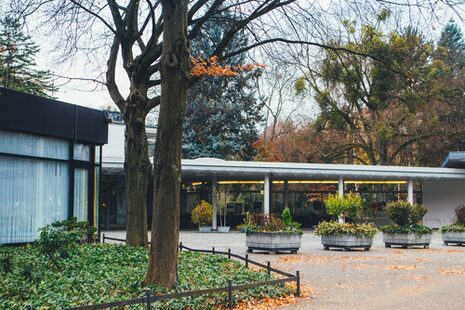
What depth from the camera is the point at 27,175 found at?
17.0 m

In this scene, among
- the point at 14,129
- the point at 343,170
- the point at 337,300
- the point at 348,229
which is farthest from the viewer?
the point at 343,170

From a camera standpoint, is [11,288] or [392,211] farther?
[392,211]

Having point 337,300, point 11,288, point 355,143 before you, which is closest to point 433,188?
point 355,143

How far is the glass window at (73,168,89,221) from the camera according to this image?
19.2 metres

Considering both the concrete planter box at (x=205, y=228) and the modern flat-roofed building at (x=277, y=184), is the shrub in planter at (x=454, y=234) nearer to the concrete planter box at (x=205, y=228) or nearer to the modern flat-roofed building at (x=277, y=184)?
the modern flat-roofed building at (x=277, y=184)

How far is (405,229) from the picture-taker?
21.8 m

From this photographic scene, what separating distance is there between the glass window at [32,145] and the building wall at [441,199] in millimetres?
26678

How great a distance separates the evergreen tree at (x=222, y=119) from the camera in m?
43.0

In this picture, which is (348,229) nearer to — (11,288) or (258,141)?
(11,288)

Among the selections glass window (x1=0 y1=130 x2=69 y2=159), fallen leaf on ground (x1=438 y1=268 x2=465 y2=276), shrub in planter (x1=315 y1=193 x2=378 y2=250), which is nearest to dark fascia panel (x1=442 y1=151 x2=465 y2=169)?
shrub in planter (x1=315 y1=193 x2=378 y2=250)

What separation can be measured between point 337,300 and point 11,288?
5.24m

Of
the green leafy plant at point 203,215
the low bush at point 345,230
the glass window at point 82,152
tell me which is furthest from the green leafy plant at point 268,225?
the green leafy plant at point 203,215

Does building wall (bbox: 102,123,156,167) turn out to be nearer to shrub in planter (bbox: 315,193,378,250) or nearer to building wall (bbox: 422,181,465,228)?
shrub in planter (bbox: 315,193,378,250)

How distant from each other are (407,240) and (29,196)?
43.5 ft
